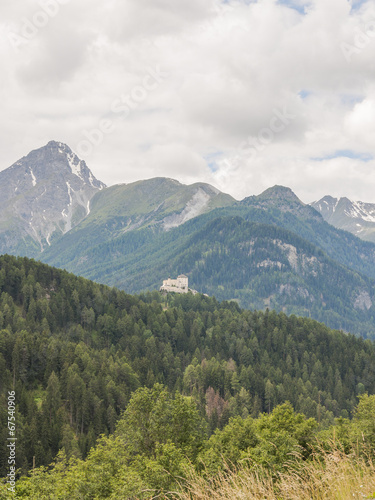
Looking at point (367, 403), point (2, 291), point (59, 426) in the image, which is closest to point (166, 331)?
point (2, 291)

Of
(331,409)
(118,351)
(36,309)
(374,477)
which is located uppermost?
(36,309)

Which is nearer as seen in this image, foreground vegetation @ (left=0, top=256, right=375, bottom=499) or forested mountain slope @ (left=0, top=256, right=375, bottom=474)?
foreground vegetation @ (left=0, top=256, right=375, bottom=499)

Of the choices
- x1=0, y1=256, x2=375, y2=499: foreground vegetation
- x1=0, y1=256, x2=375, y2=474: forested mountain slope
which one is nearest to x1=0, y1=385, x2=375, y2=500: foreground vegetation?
x1=0, y1=256, x2=375, y2=499: foreground vegetation

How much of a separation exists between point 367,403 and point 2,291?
130 metres

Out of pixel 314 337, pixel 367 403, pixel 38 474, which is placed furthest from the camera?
pixel 314 337

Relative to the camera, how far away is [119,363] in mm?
128375

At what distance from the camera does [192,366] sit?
5738 inches

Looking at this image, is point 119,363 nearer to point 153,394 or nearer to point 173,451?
point 153,394

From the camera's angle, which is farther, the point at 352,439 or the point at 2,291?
the point at 2,291

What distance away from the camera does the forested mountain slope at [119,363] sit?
95562 millimetres

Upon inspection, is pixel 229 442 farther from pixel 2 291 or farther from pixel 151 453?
pixel 2 291

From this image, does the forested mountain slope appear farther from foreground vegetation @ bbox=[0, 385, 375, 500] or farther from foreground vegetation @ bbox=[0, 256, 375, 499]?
foreground vegetation @ bbox=[0, 385, 375, 500]

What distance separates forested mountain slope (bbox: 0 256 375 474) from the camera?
95562 millimetres

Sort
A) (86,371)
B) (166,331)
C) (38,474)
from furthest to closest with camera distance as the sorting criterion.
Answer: (166,331) → (86,371) → (38,474)
